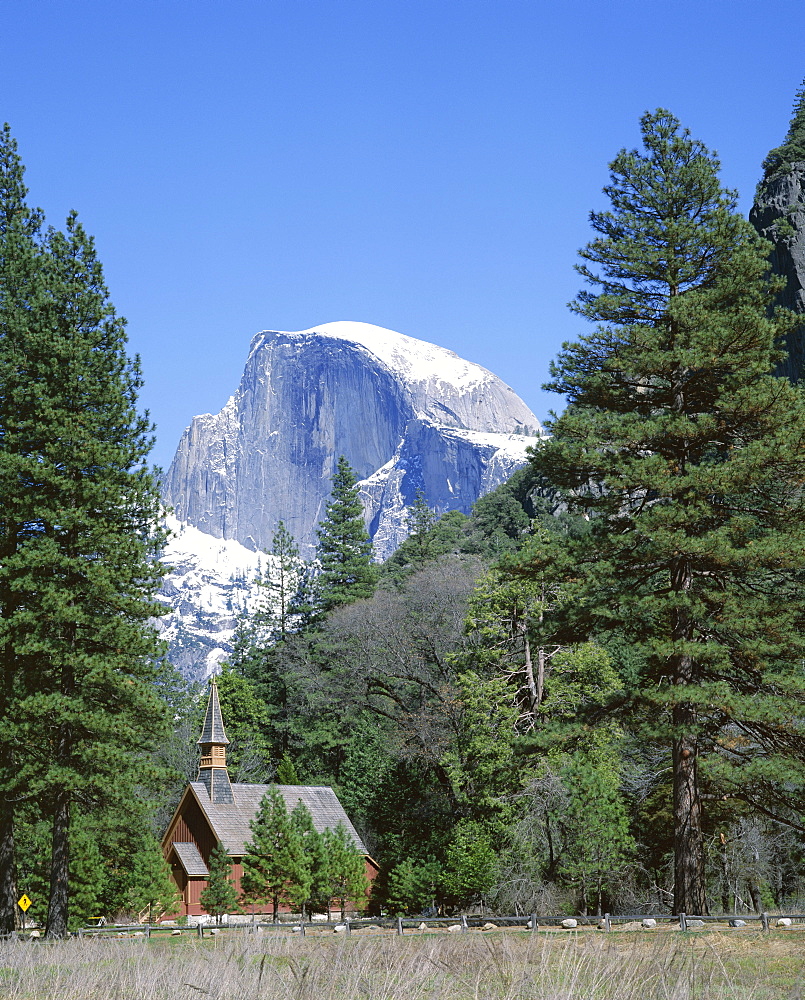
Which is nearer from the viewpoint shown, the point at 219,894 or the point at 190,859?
the point at 219,894

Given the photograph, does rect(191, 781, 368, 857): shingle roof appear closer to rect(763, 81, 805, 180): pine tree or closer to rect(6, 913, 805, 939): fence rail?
rect(6, 913, 805, 939): fence rail

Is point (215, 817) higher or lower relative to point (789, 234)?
lower

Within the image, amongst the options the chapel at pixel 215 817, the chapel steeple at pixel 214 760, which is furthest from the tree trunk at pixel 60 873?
the chapel steeple at pixel 214 760

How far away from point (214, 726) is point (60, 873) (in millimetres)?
27002

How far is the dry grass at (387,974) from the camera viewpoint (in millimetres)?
7184

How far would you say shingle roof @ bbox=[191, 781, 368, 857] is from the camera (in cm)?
4547

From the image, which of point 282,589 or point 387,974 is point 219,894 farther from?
point 282,589

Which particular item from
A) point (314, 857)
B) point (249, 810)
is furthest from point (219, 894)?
point (249, 810)

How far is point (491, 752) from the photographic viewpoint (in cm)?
3078

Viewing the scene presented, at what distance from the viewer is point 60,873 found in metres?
22.2

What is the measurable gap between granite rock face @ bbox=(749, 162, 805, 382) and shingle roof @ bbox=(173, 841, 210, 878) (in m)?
46.0

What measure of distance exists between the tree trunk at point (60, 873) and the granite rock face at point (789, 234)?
56.9 metres

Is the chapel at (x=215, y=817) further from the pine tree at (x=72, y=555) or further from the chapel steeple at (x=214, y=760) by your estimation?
the pine tree at (x=72, y=555)

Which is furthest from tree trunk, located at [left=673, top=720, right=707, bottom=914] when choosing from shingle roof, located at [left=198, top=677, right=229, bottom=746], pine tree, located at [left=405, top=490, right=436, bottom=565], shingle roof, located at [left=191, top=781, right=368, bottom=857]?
pine tree, located at [left=405, top=490, right=436, bottom=565]
